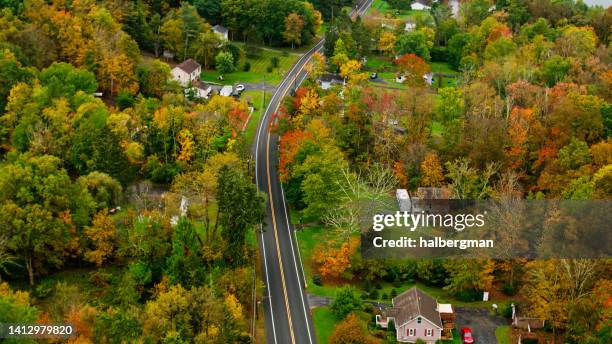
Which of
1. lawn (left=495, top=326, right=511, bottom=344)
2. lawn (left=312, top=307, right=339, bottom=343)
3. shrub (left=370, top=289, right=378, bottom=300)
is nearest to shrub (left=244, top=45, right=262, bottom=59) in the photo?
shrub (left=370, top=289, right=378, bottom=300)

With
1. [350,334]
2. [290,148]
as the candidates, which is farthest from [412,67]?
[350,334]

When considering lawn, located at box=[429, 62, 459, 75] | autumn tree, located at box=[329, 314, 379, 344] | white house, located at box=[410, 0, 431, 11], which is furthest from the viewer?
white house, located at box=[410, 0, 431, 11]

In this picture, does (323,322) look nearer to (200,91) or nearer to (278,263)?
(278,263)

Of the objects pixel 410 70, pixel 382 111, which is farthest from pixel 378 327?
pixel 410 70

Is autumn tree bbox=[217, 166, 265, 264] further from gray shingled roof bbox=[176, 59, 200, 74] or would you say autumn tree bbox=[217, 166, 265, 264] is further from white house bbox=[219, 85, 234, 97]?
gray shingled roof bbox=[176, 59, 200, 74]

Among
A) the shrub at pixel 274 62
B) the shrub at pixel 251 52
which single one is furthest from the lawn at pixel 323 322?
the shrub at pixel 251 52

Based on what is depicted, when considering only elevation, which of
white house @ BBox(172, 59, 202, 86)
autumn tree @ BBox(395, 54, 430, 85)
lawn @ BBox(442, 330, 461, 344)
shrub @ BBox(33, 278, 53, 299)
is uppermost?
autumn tree @ BBox(395, 54, 430, 85)
